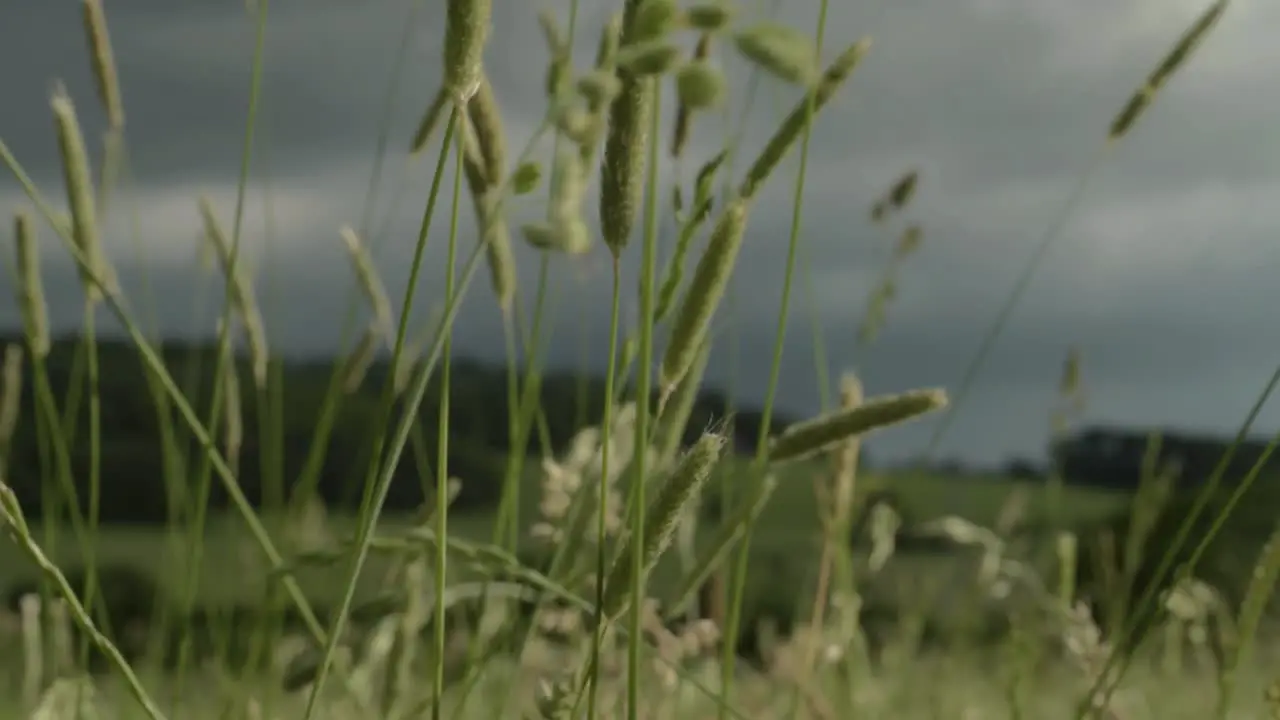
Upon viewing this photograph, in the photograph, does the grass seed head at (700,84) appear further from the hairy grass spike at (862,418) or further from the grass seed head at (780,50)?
the hairy grass spike at (862,418)

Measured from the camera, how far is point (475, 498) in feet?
27.2

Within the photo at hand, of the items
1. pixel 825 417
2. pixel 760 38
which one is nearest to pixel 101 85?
pixel 825 417

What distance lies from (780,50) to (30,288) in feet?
2.87

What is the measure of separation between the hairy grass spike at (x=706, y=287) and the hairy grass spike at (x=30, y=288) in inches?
28.6

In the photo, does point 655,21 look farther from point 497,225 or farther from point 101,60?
point 101,60

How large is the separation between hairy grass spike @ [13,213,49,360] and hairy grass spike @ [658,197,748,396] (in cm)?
73

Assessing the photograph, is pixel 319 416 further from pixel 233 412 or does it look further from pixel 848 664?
pixel 848 664

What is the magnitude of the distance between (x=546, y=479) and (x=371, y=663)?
192mm

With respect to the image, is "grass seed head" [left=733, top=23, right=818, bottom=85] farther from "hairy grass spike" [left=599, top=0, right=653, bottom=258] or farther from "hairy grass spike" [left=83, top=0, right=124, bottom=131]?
"hairy grass spike" [left=83, top=0, right=124, bottom=131]

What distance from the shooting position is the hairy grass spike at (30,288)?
1164 mm

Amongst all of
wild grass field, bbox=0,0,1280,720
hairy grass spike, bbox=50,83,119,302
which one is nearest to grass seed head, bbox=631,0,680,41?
wild grass field, bbox=0,0,1280,720

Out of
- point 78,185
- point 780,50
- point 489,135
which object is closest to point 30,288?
point 78,185

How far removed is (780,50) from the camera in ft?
1.50

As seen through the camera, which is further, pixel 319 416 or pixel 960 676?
pixel 960 676
